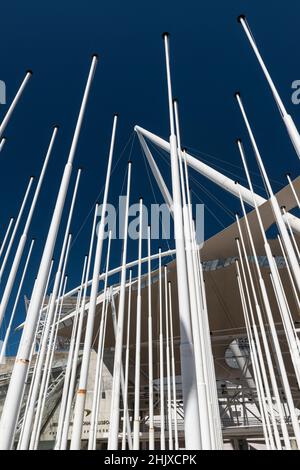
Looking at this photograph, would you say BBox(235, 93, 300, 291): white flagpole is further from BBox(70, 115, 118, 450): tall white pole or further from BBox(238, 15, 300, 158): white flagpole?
BBox(70, 115, 118, 450): tall white pole

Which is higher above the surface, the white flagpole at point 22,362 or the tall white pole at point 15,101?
the tall white pole at point 15,101

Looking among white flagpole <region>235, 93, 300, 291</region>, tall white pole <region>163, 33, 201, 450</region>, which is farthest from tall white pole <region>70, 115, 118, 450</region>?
white flagpole <region>235, 93, 300, 291</region>

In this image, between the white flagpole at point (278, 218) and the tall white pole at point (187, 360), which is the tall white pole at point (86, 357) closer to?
the tall white pole at point (187, 360)

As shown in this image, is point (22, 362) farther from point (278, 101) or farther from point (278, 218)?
point (278, 101)

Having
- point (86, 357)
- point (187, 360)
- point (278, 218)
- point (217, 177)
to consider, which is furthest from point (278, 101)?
point (217, 177)

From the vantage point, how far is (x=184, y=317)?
4.68 meters

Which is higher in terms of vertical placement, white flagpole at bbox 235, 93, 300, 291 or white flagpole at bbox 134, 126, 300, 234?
white flagpole at bbox 134, 126, 300, 234

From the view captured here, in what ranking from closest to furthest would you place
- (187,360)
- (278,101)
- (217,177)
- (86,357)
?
(187,360)
(86,357)
(278,101)
(217,177)

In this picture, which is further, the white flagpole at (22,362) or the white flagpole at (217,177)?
the white flagpole at (217,177)

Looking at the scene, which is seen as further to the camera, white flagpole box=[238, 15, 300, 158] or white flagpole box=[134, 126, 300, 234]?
white flagpole box=[134, 126, 300, 234]

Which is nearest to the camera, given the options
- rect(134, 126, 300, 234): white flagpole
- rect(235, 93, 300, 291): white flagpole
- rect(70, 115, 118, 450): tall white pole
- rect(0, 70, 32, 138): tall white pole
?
rect(70, 115, 118, 450): tall white pole

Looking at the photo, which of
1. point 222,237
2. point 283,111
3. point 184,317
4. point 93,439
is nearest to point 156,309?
point 222,237

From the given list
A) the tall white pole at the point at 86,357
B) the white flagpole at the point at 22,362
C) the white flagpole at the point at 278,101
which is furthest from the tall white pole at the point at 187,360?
the white flagpole at the point at 278,101
